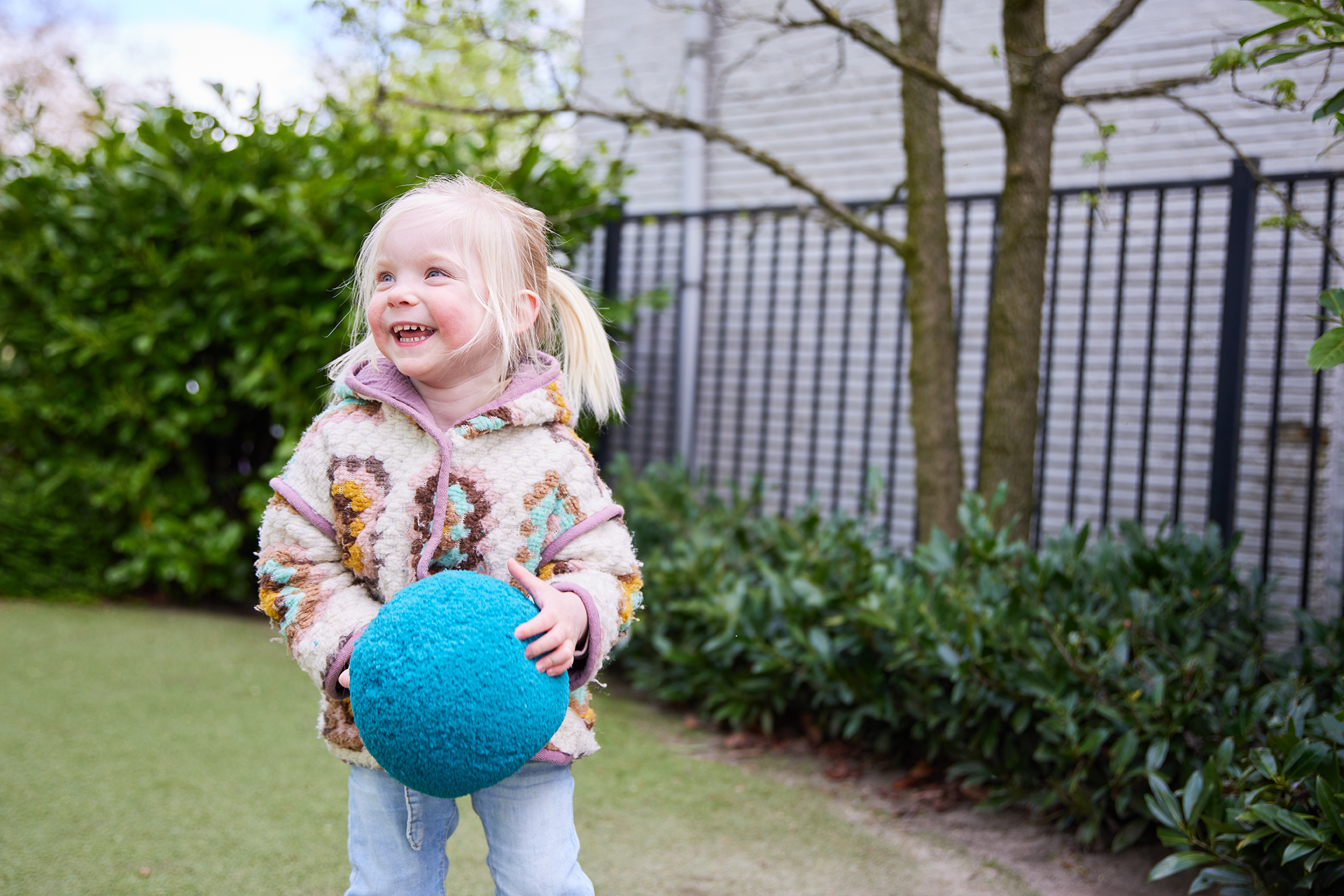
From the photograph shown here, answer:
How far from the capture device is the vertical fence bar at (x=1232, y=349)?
433 centimetres

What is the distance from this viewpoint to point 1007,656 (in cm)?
317

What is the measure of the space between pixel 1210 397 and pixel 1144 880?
339 cm

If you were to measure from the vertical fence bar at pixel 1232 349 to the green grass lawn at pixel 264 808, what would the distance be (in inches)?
93.1

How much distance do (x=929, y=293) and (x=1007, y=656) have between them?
1.55 meters

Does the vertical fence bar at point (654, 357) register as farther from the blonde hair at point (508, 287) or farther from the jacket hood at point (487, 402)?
the jacket hood at point (487, 402)

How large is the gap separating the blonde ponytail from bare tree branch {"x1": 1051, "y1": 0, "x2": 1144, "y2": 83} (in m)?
2.50

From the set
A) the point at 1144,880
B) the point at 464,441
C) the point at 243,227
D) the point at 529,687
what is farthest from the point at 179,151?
the point at 1144,880

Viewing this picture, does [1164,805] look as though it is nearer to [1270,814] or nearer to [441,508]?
[1270,814]

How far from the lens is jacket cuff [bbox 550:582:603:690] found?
1560mm

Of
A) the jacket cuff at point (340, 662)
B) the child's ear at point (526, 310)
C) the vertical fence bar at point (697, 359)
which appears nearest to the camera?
the jacket cuff at point (340, 662)

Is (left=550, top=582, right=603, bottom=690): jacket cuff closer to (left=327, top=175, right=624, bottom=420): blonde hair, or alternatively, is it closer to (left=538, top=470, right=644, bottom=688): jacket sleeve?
(left=538, top=470, right=644, bottom=688): jacket sleeve

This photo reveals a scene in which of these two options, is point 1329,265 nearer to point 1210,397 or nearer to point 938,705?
point 1210,397

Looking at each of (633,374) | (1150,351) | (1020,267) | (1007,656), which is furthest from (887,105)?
(1007,656)

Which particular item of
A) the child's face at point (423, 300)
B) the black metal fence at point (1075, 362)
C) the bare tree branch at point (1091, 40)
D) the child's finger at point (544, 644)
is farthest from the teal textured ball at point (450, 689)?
the bare tree branch at point (1091, 40)
